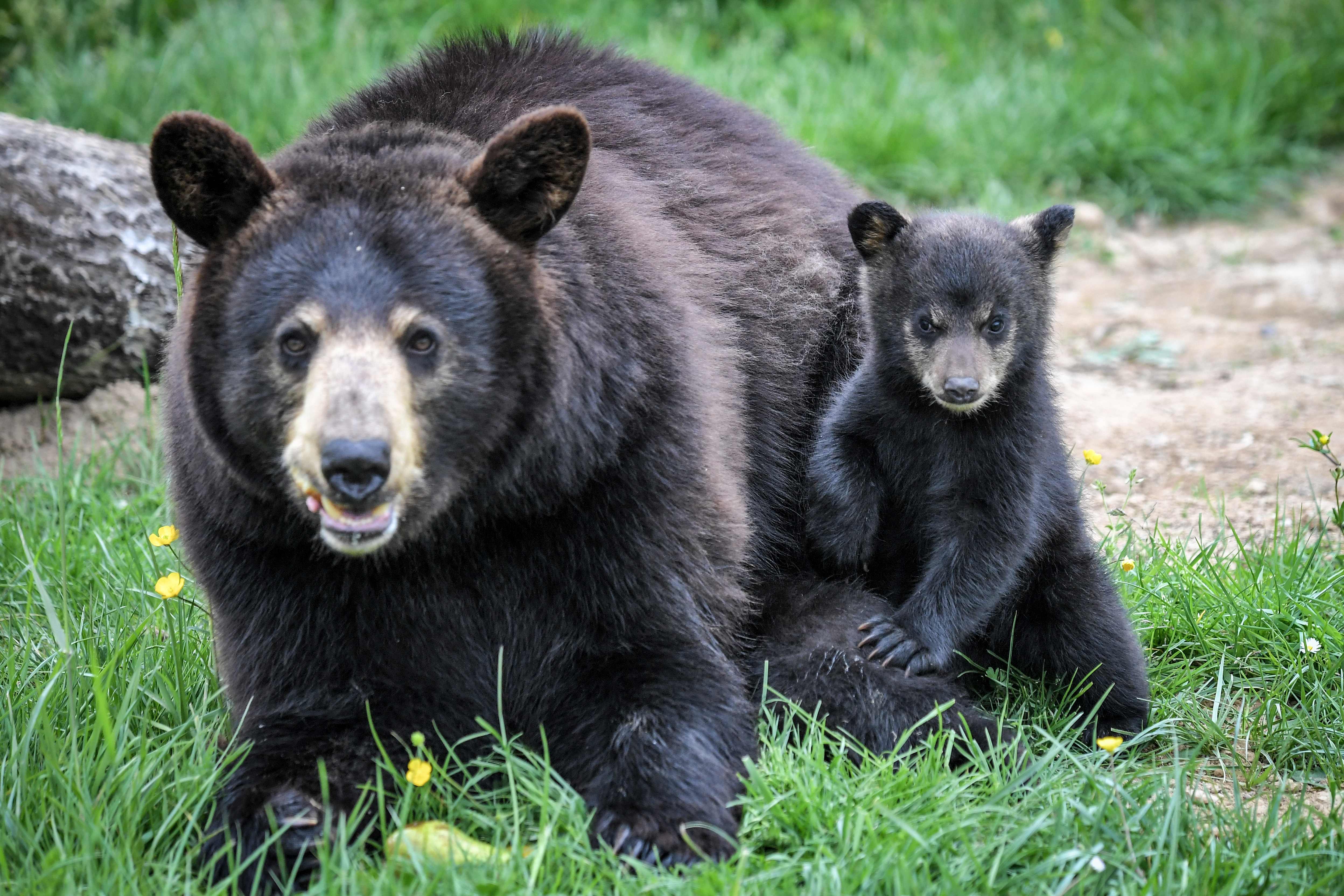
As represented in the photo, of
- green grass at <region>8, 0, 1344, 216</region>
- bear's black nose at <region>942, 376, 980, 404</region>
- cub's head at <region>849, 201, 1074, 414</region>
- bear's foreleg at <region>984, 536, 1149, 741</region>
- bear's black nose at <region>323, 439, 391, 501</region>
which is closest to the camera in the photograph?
bear's black nose at <region>323, 439, 391, 501</region>

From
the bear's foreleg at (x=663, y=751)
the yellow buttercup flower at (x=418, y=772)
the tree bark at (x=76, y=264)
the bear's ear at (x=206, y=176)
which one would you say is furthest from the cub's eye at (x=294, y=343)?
the tree bark at (x=76, y=264)

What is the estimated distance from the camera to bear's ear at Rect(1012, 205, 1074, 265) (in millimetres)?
3941

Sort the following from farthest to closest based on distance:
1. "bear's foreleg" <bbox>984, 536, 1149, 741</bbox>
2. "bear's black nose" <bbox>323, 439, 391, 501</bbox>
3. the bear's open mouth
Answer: "bear's foreleg" <bbox>984, 536, 1149, 741</bbox>
the bear's open mouth
"bear's black nose" <bbox>323, 439, 391, 501</bbox>

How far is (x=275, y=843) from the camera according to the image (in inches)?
123

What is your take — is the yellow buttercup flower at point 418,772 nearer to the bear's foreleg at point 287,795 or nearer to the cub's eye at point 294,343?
the bear's foreleg at point 287,795

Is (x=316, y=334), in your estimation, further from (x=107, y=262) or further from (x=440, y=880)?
(x=107, y=262)

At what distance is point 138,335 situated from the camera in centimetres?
538

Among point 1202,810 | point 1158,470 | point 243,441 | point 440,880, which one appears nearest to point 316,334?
point 243,441

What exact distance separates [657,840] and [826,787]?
1.43 feet

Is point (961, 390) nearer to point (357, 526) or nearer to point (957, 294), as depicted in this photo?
point (957, 294)

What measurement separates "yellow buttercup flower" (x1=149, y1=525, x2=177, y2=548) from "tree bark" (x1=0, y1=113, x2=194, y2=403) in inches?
51.0

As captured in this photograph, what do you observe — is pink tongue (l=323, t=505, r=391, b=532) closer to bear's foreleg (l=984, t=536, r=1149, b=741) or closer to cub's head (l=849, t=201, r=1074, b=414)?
cub's head (l=849, t=201, r=1074, b=414)

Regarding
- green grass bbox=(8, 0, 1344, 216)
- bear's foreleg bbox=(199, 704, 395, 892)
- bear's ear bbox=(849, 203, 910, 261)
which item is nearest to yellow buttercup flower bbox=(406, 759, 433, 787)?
bear's foreleg bbox=(199, 704, 395, 892)

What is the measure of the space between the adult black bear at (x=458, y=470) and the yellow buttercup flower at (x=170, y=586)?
258mm
